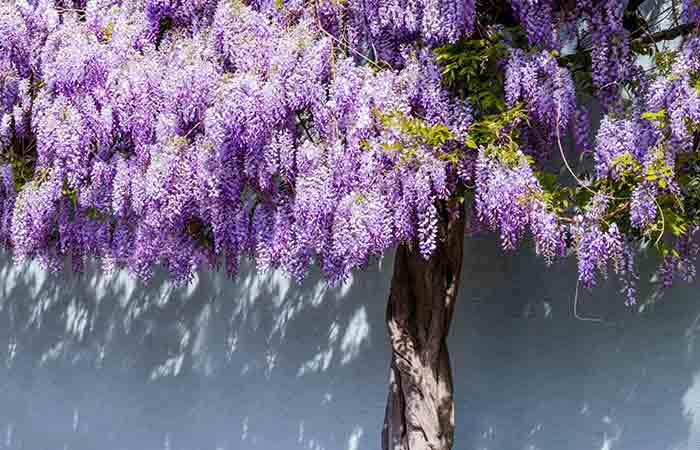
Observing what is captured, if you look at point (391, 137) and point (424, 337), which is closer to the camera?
point (391, 137)

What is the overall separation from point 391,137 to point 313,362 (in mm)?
2056

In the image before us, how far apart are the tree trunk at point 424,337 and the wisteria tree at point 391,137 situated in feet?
0.03

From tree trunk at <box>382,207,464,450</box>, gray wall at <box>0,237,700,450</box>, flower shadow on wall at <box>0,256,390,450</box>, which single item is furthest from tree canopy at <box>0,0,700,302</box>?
flower shadow on wall at <box>0,256,390,450</box>

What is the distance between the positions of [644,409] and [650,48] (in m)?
1.76

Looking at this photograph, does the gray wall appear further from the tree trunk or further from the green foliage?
the green foliage

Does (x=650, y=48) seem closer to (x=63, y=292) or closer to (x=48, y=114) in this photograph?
(x=48, y=114)

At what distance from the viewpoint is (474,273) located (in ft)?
17.1

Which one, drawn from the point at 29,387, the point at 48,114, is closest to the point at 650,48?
the point at 48,114

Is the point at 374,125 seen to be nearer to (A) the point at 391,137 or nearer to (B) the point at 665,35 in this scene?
(A) the point at 391,137

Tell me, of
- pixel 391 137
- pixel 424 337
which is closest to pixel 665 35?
pixel 391 137

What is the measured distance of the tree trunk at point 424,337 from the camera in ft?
15.2

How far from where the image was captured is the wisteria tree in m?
3.96

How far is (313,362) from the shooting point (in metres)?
5.66

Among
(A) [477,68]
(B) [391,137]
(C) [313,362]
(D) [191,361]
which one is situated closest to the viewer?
(B) [391,137]
